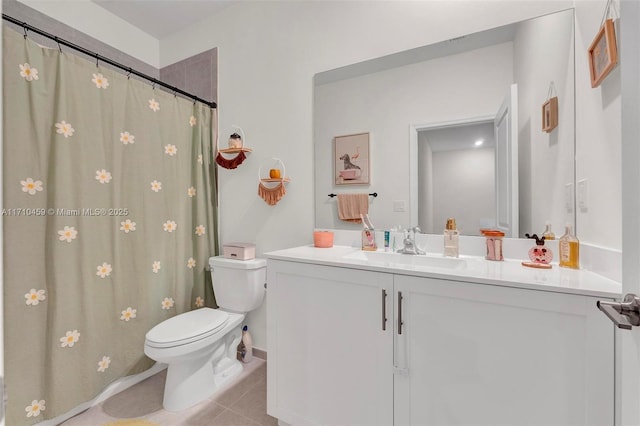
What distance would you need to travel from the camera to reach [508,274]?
3.69ft

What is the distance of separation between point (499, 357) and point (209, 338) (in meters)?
1.40

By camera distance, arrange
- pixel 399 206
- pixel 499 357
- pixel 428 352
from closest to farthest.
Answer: pixel 499 357 < pixel 428 352 < pixel 399 206

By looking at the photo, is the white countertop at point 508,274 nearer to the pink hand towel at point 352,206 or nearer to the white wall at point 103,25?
the pink hand towel at point 352,206

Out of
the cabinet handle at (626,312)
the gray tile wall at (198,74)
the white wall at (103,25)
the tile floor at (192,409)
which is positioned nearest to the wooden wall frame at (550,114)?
the cabinet handle at (626,312)

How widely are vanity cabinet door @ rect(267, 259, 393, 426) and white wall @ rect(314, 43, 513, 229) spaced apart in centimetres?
56

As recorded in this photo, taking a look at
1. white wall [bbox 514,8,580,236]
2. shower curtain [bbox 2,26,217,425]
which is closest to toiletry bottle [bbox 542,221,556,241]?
white wall [bbox 514,8,580,236]

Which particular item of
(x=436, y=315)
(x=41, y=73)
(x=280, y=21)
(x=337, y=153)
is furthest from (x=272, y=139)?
(x=436, y=315)

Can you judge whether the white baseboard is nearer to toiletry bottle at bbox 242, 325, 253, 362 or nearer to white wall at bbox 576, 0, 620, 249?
toiletry bottle at bbox 242, 325, 253, 362

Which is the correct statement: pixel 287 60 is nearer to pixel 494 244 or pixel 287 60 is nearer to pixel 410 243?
pixel 410 243

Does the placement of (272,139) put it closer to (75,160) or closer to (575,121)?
(75,160)

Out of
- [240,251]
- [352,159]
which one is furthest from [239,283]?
[352,159]

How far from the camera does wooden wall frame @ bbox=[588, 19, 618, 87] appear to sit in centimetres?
100

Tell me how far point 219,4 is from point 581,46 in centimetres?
223

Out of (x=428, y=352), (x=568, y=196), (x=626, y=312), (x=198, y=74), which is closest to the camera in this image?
(x=626, y=312)
